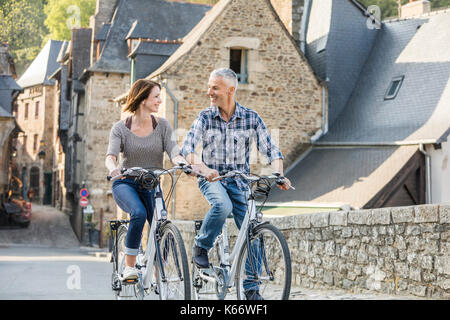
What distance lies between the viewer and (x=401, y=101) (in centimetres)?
Answer: 2020

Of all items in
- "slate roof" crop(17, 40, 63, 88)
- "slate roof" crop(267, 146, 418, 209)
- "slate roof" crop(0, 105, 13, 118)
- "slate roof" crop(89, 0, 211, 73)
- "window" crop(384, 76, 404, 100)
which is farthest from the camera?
"slate roof" crop(17, 40, 63, 88)

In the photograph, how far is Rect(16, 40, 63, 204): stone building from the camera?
39.4 m

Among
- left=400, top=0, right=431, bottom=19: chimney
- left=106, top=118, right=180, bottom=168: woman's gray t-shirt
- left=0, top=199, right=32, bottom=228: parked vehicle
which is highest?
left=400, top=0, right=431, bottom=19: chimney

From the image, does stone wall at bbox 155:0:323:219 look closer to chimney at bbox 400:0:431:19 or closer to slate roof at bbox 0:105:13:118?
chimney at bbox 400:0:431:19

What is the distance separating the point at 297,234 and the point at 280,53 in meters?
12.3

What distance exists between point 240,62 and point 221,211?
16485 mm

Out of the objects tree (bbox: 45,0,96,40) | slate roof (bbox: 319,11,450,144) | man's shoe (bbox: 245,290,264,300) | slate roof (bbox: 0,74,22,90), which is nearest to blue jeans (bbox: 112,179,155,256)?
man's shoe (bbox: 245,290,264,300)

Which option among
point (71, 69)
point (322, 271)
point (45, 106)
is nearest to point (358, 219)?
point (322, 271)

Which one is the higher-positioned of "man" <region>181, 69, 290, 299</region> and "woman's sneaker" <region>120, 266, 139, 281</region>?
"man" <region>181, 69, 290, 299</region>

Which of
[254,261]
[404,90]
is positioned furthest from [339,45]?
[254,261]

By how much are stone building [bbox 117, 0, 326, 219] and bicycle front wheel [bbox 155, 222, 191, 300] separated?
581 inches

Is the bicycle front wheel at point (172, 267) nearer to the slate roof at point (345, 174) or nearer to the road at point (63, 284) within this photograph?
the road at point (63, 284)

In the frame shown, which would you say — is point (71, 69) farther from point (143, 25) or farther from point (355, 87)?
point (355, 87)

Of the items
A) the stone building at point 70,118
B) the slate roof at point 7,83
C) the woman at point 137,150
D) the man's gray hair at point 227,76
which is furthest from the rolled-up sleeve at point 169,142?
the stone building at point 70,118
